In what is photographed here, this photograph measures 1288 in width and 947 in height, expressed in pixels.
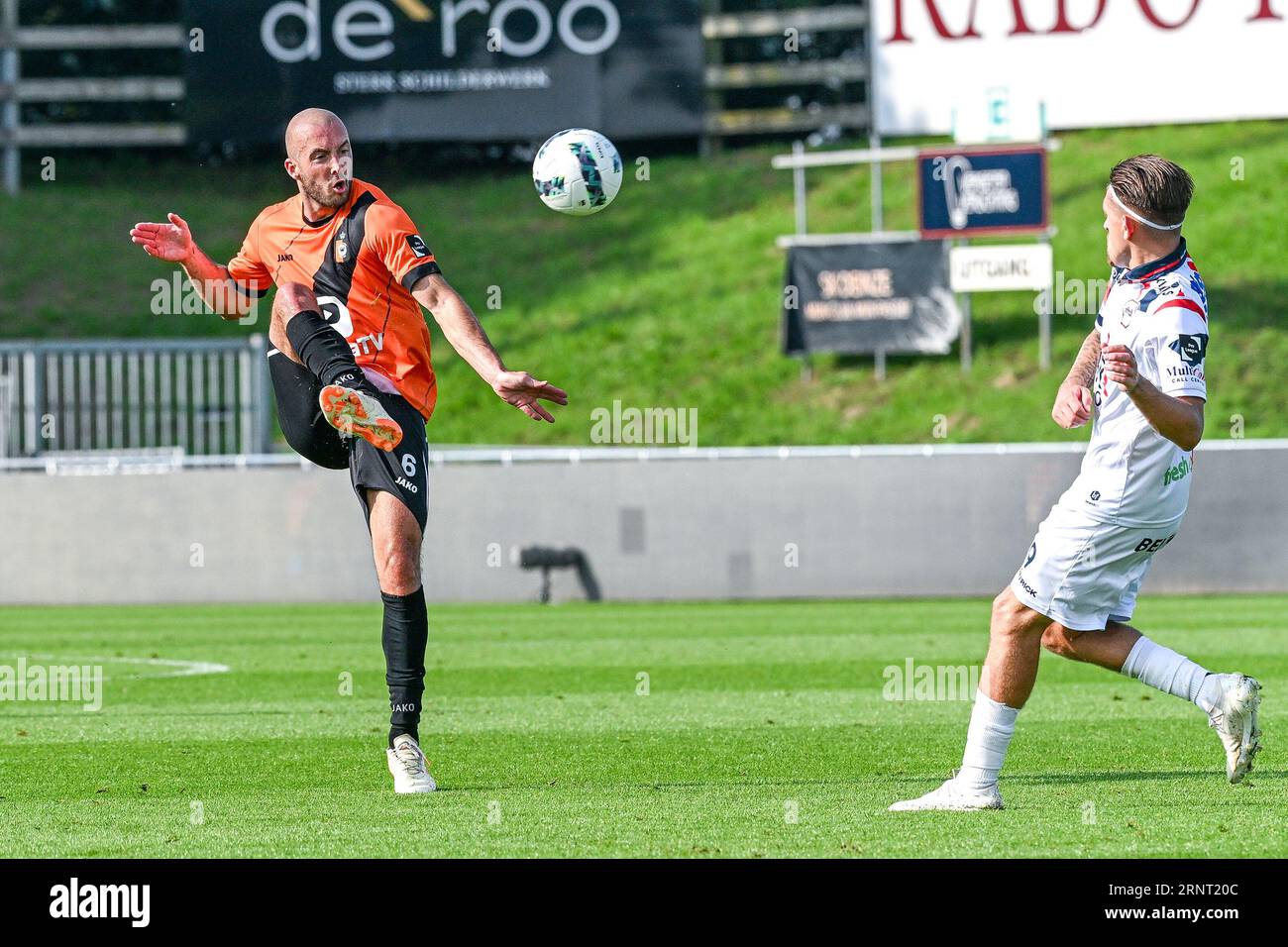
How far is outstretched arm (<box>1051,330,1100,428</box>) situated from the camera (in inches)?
242

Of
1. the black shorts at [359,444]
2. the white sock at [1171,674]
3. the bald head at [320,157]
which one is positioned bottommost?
the white sock at [1171,674]

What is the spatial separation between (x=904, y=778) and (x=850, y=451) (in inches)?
548

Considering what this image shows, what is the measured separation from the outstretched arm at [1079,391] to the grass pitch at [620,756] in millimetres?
1240

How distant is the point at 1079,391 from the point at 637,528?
15.1 m

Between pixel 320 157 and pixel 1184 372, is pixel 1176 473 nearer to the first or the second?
pixel 1184 372

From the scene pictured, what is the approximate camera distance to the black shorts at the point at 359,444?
6.92m

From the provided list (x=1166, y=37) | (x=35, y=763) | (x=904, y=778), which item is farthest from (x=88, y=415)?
(x=904, y=778)

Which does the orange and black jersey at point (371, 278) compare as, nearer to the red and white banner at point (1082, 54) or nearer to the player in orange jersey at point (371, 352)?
the player in orange jersey at point (371, 352)

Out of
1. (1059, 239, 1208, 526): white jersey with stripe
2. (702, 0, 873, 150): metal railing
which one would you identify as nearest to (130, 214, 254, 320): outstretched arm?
(1059, 239, 1208, 526): white jersey with stripe

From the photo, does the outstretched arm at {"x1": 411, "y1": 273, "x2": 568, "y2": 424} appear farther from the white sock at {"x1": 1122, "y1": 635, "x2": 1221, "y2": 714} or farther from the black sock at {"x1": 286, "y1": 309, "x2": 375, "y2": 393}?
the white sock at {"x1": 1122, "y1": 635, "x2": 1221, "y2": 714}

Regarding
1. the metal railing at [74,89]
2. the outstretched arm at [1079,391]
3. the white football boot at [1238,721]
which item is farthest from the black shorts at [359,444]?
the metal railing at [74,89]

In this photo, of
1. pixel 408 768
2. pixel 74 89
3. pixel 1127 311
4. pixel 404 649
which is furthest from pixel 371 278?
pixel 74 89

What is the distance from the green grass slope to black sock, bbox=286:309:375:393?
1852 cm
